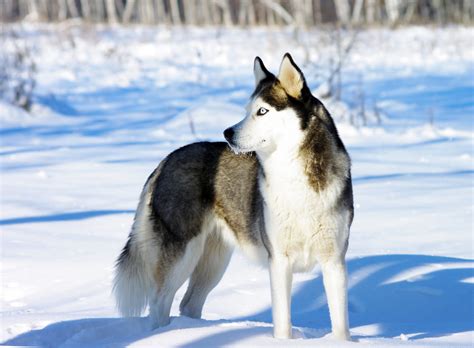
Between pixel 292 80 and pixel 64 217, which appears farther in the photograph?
pixel 64 217

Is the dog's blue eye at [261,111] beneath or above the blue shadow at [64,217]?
above

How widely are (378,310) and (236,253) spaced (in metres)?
1.64

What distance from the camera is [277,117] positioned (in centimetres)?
397

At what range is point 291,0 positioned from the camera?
39.0m

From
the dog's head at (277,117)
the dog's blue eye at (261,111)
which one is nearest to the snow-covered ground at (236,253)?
the dog's head at (277,117)

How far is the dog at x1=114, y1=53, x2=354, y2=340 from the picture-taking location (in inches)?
158

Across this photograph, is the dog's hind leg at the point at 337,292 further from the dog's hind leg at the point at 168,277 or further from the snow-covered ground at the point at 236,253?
the dog's hind leg at the point at 168,277

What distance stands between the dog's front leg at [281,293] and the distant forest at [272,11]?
26.3m

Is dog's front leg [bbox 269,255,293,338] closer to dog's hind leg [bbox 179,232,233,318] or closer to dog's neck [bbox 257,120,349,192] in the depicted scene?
dog's neck [bbox 257,120,349,192]

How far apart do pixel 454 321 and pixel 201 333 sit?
5.51 feet

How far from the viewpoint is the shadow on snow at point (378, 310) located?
4.27 metres

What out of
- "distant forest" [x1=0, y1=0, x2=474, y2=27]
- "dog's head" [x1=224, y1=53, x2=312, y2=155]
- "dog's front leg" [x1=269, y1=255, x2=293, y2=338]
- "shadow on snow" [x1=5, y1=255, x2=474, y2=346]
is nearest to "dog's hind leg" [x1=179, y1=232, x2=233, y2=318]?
"shadow on snow" [x1=5, y1=255, x2=474, y2=346]

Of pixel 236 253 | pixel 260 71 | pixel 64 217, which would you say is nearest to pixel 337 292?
pixel 260 71

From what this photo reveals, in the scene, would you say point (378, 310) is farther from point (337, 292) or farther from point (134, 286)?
point (134, 286)
